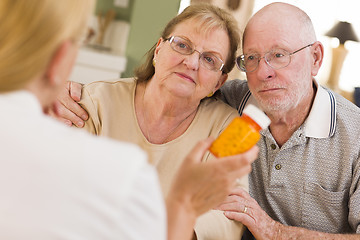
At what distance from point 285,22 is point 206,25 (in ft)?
1.08

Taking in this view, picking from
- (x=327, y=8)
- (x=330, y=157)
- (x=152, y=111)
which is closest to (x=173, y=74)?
(x=152, y=111)

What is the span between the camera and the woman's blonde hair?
5.68 ft

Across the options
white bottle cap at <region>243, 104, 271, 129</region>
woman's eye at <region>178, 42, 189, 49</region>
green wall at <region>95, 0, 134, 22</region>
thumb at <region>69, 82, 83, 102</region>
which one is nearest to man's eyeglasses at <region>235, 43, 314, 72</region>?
woman's eye at <region>178, 42, 189, 49</region>

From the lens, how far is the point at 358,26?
5.64 m

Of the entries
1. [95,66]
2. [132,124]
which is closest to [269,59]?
[132,124]

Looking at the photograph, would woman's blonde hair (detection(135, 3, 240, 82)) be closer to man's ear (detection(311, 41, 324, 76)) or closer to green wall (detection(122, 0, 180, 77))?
man's ear (detection(311, 41, 324, 76))

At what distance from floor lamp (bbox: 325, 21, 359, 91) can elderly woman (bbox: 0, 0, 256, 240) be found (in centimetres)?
476

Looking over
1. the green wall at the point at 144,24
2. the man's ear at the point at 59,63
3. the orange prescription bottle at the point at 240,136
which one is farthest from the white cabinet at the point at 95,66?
the man's ear at the point at 59,63

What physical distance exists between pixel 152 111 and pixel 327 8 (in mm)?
4355

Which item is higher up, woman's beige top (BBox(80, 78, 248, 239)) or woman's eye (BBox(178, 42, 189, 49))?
woman's eye (BBox(178, 42, 189, 49))

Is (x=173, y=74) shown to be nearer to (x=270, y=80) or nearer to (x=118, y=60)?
(x=270, y=80)

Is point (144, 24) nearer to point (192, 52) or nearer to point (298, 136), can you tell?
point (192, 52)

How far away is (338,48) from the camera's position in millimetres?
5281

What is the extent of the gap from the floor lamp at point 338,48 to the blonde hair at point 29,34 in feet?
15.7
